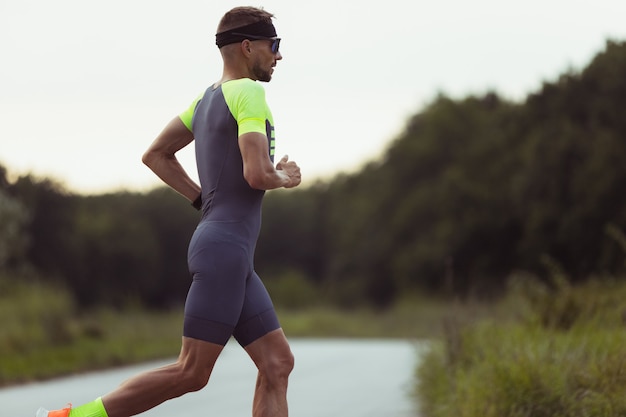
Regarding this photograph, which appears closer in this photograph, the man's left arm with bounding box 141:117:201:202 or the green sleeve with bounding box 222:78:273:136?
the green sleeve with bounding box 222:78:273:136

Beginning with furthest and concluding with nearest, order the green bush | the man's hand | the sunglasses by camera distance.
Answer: the green bush → the sunglasses → the man's hand

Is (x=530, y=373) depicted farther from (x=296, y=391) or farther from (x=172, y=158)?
(x=296, y=391)

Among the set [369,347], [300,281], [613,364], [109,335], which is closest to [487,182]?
[300,281]

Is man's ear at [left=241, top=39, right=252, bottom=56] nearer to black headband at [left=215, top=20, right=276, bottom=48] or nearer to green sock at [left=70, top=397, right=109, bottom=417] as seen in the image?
black headband at [left=215, top=20, right=276, bottom=48]

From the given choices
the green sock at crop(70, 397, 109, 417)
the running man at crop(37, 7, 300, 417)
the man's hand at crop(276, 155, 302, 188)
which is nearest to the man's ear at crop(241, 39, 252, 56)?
the running man at crop(37, 7, 300, 417)

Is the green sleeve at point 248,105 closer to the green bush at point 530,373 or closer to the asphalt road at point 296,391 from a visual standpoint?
the green bush at point 530,373

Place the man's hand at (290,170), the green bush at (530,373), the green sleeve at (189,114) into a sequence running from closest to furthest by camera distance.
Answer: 1. the man's hand at (290,170)
2. the green sleeve at (189,114)
3. the green bush at (530,373)

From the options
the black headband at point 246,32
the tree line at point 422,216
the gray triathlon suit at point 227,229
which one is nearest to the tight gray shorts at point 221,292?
the gray triathlon suit at point 227,229

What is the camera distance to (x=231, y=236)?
575 centimetres

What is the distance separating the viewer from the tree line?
36594 mm

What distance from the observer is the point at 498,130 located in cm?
4978

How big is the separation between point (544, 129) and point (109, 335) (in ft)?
66.6

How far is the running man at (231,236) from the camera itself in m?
5.64

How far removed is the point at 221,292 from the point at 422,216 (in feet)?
158
